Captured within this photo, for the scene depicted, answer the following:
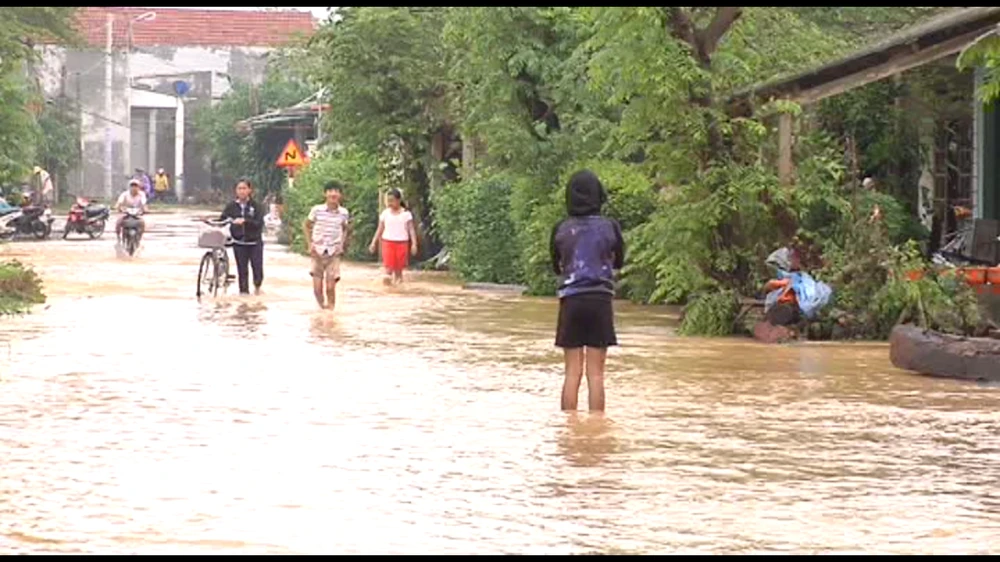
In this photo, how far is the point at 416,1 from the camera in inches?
1388

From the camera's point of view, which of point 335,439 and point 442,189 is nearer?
point 335,439

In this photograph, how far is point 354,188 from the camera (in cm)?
4178

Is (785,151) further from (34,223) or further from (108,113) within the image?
(108,113)

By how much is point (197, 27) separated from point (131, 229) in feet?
171

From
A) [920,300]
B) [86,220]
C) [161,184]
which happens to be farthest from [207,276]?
[161,184]

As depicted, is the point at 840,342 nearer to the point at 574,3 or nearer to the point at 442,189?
the point at 574,3

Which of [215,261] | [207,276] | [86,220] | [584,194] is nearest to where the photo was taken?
[584,194]

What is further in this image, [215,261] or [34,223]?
[34,223]

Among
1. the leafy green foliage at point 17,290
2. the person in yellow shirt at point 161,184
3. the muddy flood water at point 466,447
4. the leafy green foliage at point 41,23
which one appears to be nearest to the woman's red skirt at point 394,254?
the leafy green foliage at point 17,290

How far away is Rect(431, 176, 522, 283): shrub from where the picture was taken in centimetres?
3225

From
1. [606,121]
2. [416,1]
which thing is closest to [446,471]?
[606,121]

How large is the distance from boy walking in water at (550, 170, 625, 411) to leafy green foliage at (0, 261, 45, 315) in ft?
36.4

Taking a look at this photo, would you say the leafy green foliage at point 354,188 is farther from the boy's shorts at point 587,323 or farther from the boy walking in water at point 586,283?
the boy's shorts at point 587,323

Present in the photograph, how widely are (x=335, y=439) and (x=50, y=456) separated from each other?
1.84 meters
